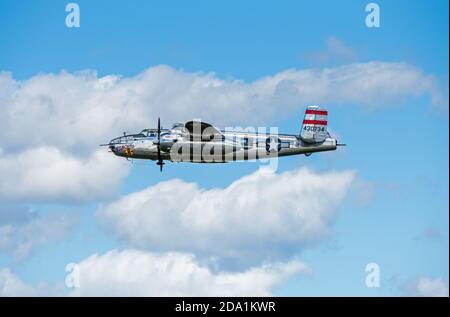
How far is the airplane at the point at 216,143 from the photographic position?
103m

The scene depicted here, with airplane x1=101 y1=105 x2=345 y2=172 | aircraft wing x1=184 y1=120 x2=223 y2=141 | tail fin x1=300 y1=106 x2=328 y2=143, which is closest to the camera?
aircraft wing x1=184 y1=120 x2=223 y2=141

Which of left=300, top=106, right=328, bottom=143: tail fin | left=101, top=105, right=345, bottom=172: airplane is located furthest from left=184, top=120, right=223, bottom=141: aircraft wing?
left=300, top=106, right=328, bottom=143: tail fin

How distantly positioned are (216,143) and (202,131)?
2123 millimetres

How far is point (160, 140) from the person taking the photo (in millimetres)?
103125

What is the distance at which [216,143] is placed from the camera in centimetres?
10294

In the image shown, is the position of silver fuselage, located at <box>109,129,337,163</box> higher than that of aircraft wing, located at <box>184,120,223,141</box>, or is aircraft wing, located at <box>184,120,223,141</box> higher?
aircraft wing, located at <box>184,120,223,141</box>

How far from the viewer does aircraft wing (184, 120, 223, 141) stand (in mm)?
101188

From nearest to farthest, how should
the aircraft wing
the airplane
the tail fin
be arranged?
the aircraft wing < the airplane < the tail fin

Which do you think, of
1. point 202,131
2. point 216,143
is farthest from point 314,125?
point 202,131

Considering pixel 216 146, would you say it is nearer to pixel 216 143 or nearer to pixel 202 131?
pixel 216 143

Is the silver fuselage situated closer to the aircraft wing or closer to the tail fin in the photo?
the aircraft wing
